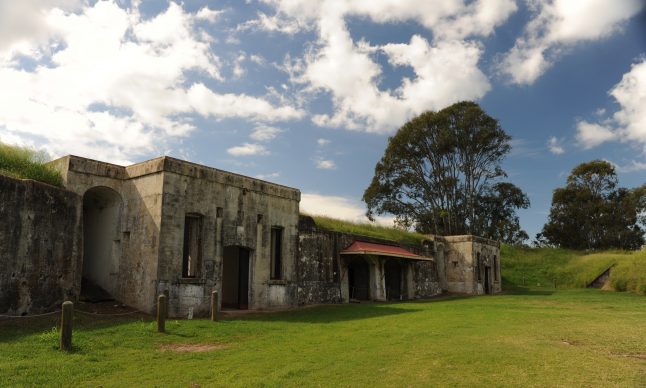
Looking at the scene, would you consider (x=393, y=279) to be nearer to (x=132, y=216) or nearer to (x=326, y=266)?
(x=326, y=266)

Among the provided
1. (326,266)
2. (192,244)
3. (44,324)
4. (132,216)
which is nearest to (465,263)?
(326,266)

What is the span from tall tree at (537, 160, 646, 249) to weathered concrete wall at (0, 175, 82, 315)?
50.5 m

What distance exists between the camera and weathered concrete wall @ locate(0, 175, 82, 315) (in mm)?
12125

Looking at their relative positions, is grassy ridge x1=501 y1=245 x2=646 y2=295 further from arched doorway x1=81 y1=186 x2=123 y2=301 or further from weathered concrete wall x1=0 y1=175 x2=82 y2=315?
weathered concrete wall x1=0 y1=175 x2=82 y2=315

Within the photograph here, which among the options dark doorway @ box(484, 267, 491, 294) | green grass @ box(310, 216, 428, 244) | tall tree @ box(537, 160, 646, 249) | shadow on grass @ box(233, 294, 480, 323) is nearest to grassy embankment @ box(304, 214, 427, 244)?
green grass @ box(310, 216, 428, 244)

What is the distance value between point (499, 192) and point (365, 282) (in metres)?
22.7

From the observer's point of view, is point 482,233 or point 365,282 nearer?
point 365,282

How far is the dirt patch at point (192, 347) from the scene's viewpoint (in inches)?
410

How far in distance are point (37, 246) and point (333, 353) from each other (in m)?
8.53

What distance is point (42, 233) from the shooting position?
13.0 m

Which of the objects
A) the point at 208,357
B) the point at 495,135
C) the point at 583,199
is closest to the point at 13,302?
the point at 208,357

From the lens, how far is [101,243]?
56.5 feet

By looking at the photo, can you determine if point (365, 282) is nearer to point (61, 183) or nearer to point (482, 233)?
point (61, 183)

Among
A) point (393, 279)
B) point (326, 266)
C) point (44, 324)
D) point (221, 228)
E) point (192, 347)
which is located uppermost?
point (221, 228)
